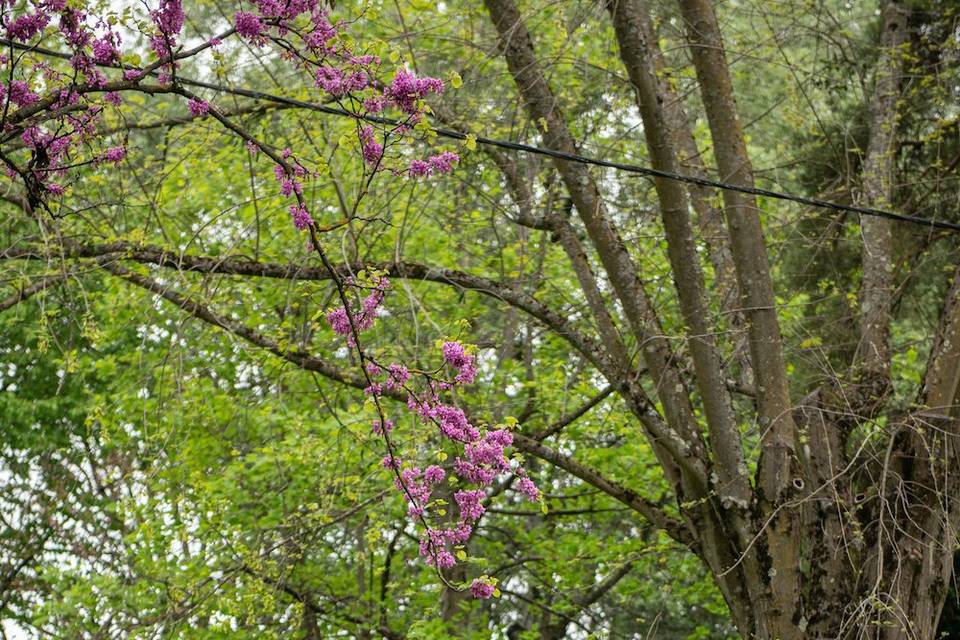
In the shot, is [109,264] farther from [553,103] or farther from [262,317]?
[262,317]

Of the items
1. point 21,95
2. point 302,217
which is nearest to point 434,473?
point 302,217

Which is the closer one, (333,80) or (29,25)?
(29,25)

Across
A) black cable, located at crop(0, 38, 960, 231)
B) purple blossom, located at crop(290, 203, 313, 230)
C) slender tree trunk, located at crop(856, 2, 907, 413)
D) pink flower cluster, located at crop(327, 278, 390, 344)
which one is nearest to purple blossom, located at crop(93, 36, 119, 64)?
black cable, located at crop(0, 38, 960, 231)

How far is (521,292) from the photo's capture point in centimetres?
672

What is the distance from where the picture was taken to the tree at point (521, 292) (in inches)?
158

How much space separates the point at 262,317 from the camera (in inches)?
395

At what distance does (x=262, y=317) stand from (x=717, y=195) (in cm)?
436

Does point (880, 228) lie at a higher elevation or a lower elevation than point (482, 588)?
Answer: higher

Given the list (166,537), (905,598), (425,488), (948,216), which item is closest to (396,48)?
(425,488)

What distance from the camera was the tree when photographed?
4016 mm

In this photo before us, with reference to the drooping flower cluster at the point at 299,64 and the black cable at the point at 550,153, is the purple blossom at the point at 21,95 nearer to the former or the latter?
the drooping flower cluster at the point at 299,64

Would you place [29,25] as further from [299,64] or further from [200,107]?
[299,64]

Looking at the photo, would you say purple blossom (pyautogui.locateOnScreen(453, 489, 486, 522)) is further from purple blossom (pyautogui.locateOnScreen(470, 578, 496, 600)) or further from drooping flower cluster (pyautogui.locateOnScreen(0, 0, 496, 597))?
purple blossom (pyautogui.locateOnScreen(470, 578, 496, 600))

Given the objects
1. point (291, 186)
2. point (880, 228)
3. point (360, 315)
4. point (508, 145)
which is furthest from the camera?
point (880, 228)
